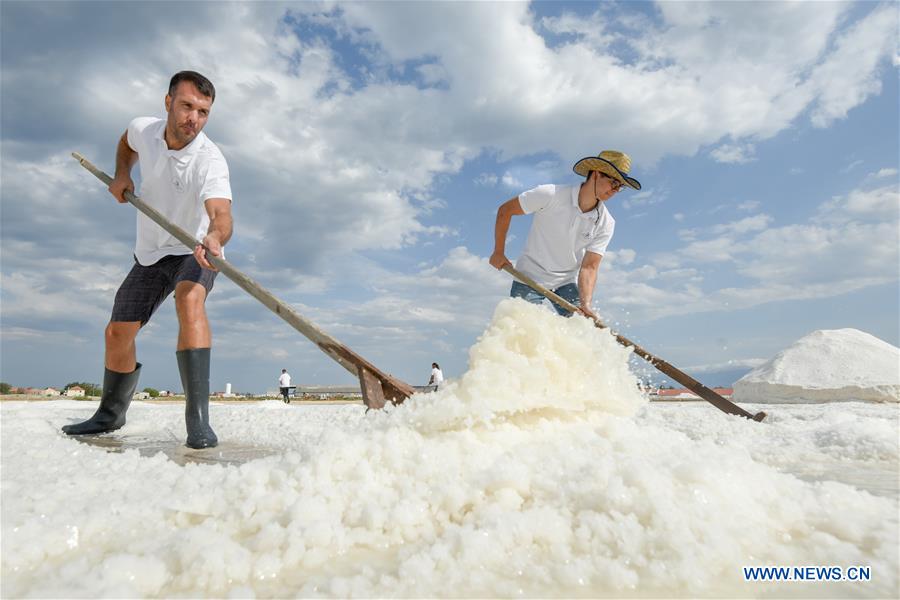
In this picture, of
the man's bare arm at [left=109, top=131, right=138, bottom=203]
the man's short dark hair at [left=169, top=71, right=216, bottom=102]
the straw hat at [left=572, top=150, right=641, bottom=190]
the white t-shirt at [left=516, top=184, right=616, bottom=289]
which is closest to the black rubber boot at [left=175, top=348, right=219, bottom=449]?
the man's bare arm at [left=109, top=131, right=138, bottom=203]

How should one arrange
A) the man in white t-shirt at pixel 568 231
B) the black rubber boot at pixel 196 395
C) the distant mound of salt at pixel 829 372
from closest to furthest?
the black rubber boot at pixel 196 395, the man in white t-shirt at pixel 568 231, the distant mound of salt at pixel 829 372

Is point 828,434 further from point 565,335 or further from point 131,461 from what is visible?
point 131,461

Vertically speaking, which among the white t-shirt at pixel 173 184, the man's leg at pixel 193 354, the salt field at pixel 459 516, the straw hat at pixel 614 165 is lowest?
the salt field at pixel 459 516

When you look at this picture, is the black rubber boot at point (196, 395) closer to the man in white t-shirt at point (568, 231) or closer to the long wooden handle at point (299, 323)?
the long wooden handle at point (299, 323)

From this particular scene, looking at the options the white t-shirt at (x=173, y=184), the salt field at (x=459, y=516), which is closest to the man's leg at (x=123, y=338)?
the white t-shirt at (x=173, y=184)

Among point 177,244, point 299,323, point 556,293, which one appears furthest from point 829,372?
point 177,244

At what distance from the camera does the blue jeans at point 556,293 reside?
3982mm

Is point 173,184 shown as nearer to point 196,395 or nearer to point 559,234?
point 196,395

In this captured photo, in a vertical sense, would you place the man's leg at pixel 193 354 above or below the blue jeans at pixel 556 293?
below

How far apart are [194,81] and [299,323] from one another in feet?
4.84

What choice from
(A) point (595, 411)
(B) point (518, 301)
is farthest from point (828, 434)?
(B) point (518, 301)

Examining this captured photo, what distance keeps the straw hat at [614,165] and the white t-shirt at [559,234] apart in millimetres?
207

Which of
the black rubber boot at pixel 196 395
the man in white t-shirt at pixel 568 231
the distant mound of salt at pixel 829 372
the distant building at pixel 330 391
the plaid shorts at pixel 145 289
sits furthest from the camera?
the distant building at pixel 330 391

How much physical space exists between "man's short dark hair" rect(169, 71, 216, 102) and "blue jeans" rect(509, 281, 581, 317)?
2309mm
